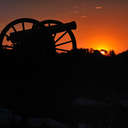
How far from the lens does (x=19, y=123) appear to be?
8852 mm

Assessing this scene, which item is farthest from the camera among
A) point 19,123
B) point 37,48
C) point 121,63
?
point 37,48

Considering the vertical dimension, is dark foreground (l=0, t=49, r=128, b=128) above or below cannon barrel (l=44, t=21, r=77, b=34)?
below

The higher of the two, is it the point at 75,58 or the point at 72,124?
the point at 75,58

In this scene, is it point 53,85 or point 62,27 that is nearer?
point 53,85

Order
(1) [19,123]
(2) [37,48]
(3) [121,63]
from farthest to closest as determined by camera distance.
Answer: (2) [37,48] → (3) [121,63] → (1) [19,123]

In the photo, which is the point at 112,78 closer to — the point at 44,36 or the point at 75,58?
the point at 75,58

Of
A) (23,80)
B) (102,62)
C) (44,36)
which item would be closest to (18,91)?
(23,80)

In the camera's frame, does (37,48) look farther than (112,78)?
Yes

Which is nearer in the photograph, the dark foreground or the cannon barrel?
the dark foreground

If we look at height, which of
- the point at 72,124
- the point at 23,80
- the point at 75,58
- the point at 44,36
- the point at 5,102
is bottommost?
the point at 72,124

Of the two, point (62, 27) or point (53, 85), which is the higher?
point (62, 27)

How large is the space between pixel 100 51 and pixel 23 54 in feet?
8.02

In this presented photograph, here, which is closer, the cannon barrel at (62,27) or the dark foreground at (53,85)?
the dark foreground at (53,85)

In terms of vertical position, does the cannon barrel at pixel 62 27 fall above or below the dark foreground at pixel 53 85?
above
